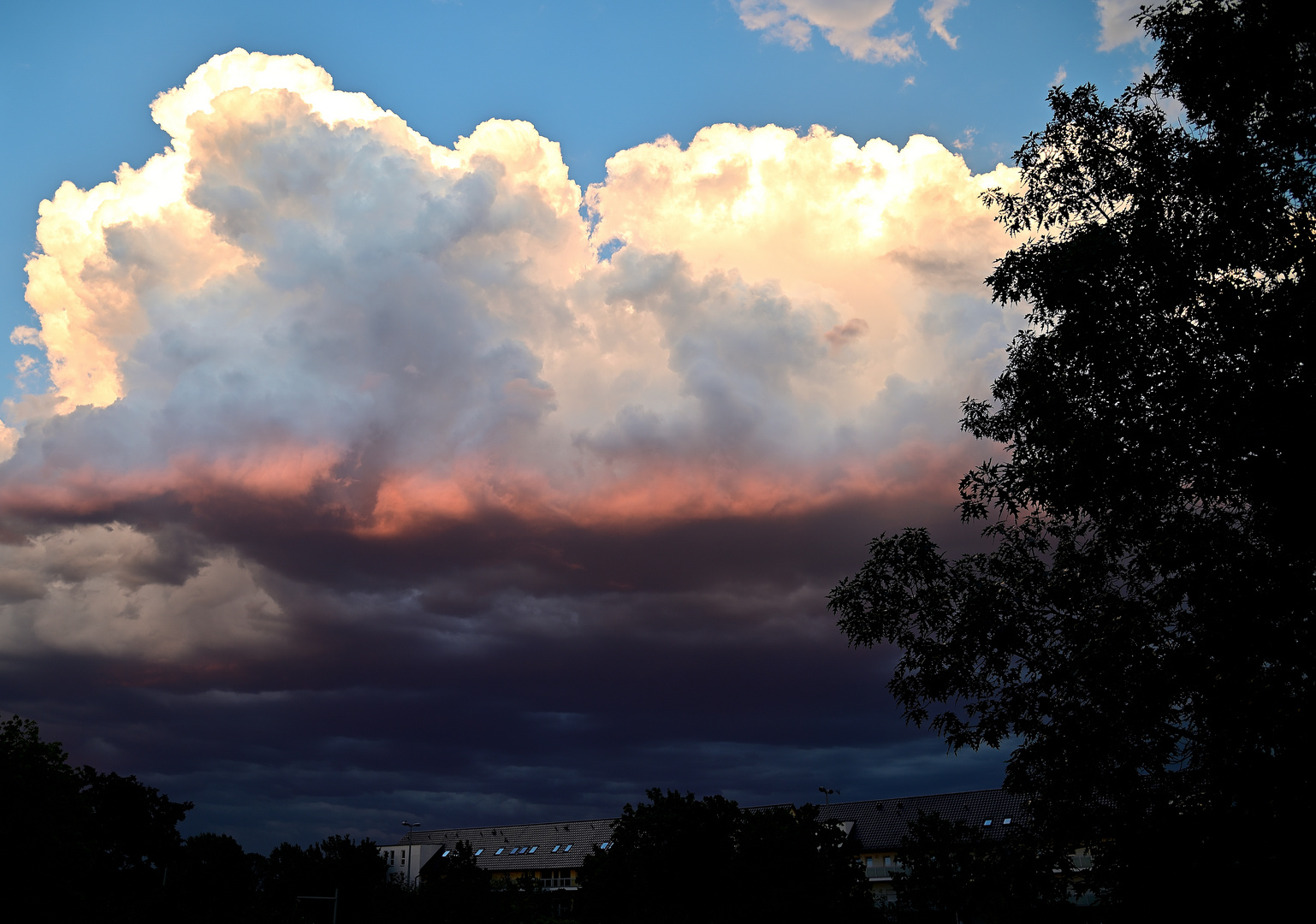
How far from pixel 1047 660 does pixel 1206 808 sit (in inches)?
172

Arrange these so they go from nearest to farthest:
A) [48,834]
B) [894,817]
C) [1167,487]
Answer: [1167,487] < [48,834] < [894,817]

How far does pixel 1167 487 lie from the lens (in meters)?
20.0

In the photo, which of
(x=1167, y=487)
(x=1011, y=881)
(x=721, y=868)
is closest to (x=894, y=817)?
(x=721, y=868)

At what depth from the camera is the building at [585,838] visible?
111 m

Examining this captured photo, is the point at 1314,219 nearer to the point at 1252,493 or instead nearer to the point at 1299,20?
the point at 1299,20

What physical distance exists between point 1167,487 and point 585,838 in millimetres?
142614

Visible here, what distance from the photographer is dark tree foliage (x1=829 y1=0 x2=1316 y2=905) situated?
59.5 feet

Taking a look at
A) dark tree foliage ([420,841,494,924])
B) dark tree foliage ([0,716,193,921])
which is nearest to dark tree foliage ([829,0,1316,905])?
dark tree foliage ([0,716,193,921])

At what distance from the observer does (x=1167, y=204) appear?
21.8 metres

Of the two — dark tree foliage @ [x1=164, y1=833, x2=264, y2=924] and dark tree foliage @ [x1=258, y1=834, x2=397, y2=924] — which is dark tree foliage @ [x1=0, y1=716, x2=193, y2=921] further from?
dark tree foliage @ [x1=258, y1=834, x2=397, y2=924]

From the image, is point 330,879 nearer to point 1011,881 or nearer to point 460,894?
point 460,894

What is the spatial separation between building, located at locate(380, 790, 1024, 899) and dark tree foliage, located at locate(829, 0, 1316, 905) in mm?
75842

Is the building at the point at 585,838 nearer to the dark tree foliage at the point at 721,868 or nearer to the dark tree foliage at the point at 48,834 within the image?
the dark tree foliage at the point at 721,868

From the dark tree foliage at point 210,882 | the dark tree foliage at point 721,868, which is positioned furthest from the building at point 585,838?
the dark tree foliage at point 721,868
